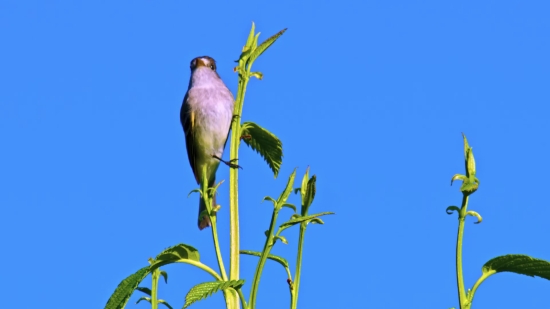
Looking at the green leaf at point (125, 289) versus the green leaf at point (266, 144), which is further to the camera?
the green leaf at point (266, 144)

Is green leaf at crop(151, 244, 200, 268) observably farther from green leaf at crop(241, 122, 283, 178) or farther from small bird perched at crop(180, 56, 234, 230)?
small bird perched at crop(180, 56, 234, 230)

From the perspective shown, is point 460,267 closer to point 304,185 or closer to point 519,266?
point 519,266

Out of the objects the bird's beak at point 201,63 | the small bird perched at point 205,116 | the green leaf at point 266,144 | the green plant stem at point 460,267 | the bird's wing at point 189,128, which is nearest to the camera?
the green plant stem at point 460,267

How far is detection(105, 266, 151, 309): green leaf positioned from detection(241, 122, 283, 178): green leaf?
61cm

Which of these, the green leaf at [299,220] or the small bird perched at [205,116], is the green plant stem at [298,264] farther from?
the small bird perched at [205,116]

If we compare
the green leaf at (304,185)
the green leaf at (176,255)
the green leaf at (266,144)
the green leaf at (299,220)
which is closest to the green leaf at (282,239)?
the green leaf at (299,220)

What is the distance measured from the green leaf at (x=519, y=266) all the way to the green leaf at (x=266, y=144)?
0.88 metres

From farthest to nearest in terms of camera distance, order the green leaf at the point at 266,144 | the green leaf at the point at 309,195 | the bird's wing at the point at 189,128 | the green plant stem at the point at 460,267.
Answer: the bird's wing at the point at 189,128
the green leaf at the point at 266,144
the green leaf at the point at 309,195
the green plant stem at the point at 460,267

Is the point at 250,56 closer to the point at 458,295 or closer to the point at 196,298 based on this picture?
the point at 196,298

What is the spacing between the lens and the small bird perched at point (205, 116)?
6.04 metres

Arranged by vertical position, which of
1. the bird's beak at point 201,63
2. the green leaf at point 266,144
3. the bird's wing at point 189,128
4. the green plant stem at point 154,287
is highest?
the bird's beak at point 201,63

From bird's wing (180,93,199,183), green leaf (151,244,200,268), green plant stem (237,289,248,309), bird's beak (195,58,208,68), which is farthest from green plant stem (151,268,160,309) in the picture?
bird's beak (195,58,208,68)

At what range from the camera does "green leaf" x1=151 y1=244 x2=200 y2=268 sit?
75.5 inches

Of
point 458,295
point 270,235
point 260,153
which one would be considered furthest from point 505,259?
point 260,153
